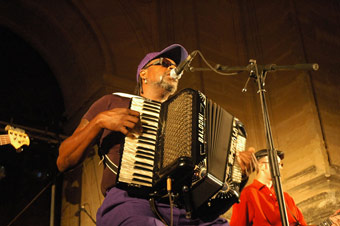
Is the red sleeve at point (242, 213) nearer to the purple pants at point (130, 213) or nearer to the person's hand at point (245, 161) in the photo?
the person's hand at point (245, 161)

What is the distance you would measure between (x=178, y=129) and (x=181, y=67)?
0.47 metres

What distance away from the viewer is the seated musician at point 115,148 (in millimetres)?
2295

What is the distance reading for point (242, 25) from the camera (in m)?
7.52

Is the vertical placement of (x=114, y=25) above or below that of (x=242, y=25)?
below

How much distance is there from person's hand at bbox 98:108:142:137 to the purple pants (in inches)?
12.7

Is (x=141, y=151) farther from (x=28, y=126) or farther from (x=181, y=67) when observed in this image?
(x=28, y=126)

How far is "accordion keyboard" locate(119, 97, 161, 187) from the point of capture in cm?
227

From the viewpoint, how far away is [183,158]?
222 cm

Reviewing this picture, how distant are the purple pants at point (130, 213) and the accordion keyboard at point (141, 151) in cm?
12

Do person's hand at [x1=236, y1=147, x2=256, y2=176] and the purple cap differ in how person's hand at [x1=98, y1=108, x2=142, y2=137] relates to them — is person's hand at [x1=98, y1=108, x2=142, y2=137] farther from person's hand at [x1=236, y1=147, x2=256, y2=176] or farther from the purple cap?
the purple cap

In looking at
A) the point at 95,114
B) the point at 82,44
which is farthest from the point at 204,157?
the point at 82,44

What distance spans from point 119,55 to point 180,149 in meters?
4.13

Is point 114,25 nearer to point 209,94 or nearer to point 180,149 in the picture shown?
point 209,94

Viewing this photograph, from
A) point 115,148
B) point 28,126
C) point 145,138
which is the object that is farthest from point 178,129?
point 28,126
